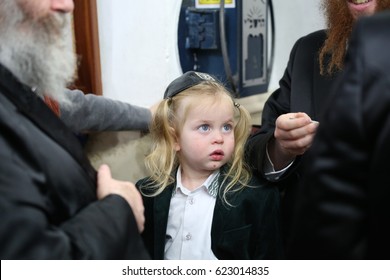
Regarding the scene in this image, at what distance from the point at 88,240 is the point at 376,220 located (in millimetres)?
532

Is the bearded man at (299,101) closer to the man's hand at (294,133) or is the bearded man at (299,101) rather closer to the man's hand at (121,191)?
the man's hand at (294,133)

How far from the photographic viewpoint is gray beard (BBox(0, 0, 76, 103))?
111cm

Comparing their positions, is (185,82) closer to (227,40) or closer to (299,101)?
(299,101)

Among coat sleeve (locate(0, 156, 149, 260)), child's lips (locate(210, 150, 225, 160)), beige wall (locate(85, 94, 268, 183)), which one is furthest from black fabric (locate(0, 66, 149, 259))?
beige wall (locate(85, 94, 268, 183))

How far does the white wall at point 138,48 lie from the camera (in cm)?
212

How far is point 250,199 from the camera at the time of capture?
5.35ft

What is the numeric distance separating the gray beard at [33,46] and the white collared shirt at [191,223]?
0.64 m

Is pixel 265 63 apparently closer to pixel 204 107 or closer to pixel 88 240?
pixel 204 107

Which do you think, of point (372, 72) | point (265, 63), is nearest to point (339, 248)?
point (372, 72)

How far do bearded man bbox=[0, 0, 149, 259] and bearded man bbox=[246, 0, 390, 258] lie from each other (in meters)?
0.60

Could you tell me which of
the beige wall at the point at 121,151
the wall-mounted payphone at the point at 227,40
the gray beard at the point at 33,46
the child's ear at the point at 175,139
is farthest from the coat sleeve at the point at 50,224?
the wall-mounted payphone at the point at 227,40

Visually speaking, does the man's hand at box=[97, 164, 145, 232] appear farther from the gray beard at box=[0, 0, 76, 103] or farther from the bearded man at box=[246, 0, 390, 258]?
the bearded man at box=[246, 0, 390, 258]

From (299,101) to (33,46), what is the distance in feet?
3.28

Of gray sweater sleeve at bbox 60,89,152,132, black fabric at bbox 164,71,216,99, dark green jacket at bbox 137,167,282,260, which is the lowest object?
dark green jacket at bbox 137,167,282,260
